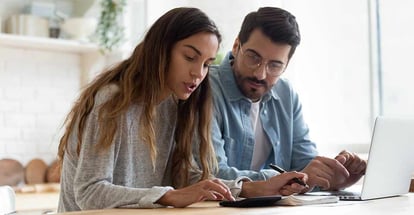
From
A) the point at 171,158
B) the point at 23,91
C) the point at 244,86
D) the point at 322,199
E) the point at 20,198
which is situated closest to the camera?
the point at 322,199

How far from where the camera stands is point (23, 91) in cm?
340

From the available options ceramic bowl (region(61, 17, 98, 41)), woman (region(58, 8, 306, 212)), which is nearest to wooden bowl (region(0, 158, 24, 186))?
ceramic bowl (region(61, 17, 98, 41))

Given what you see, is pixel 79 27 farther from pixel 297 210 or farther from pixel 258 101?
pixel 297 210

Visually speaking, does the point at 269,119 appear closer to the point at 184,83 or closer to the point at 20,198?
the point at 184,83

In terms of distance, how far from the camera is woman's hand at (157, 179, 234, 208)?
1.38 meters

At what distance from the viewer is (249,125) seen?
2.05 metres

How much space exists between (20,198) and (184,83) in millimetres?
1598

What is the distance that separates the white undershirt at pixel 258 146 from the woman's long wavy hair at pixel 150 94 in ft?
1.06

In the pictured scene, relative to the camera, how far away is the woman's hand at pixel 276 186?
5.33 ft

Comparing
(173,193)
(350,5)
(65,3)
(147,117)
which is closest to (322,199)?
(173,193)

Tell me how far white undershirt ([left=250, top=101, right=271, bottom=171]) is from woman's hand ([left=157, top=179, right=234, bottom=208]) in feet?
2.16

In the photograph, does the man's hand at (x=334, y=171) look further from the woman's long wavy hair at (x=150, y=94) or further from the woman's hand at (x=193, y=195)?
the woman's hand at (x=193, y=195)

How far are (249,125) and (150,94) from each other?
0.51 meters

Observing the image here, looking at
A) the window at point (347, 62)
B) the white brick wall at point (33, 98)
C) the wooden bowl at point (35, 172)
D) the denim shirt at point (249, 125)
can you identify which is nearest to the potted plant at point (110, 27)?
the white brick wall at point (33, 98)
